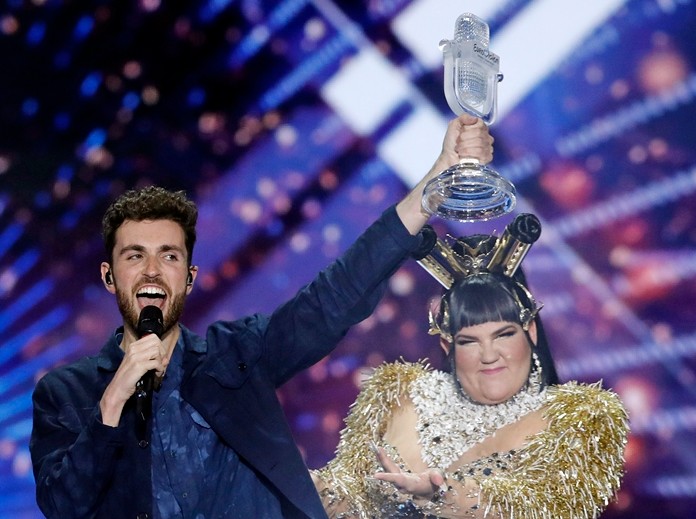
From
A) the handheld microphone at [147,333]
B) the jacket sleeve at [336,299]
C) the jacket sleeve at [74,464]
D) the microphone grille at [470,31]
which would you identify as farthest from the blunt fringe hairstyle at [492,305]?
the jacket sleeve at [74,464]

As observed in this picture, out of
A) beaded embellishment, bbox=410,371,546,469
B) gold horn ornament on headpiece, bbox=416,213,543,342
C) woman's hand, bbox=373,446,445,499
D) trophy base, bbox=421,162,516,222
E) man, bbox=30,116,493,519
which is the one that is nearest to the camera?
man, bbox=30,116,493,519

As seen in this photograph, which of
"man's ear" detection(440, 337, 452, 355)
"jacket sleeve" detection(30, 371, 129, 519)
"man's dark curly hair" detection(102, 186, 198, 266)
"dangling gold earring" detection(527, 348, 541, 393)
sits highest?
"man's dark curly hair" detection(102, 186, 198, 266)

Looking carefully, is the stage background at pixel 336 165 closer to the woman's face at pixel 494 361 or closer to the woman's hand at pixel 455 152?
the woman's face at pixel 494 361

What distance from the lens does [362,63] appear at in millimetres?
3436

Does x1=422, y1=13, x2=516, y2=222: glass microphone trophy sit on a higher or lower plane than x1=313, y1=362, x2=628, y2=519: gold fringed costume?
higher

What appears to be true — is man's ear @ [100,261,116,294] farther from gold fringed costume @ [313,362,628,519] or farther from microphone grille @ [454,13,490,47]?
microphone grille @ [454,13,490,47]

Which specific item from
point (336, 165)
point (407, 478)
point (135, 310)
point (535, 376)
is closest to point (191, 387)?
point (135, 310)

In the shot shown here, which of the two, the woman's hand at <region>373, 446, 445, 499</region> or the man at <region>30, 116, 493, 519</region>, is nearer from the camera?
the man at <region>30, 116, 493, 519</region>

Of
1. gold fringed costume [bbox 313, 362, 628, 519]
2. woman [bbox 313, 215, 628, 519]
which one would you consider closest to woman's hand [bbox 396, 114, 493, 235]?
woman [bbox 313, 215, 628, 519]

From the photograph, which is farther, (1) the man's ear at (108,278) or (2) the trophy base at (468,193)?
(1) the man's ear at (108,278)

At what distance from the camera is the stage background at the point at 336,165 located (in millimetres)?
2896

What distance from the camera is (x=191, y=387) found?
7.07 feet

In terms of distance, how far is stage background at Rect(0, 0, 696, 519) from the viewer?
2.90 m

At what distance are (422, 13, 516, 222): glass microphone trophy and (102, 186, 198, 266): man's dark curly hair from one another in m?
0.56
